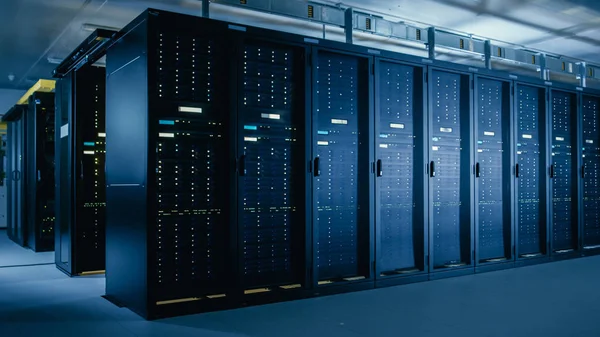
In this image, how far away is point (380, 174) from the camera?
4.55 metres

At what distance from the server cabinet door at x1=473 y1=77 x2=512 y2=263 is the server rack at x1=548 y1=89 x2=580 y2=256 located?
2.86ft

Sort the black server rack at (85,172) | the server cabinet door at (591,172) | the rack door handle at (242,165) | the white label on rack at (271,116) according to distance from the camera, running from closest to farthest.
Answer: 1. the rack door handle at (242,165)
2. the white label on rack at (271,116)
3. the black server rack at (85,172)
4. the server cabinet door at (591,172)

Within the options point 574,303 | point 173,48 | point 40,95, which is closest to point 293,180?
point 173,48

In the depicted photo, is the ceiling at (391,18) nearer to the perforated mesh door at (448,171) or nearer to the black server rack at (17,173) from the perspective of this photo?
the black server rack at (17,173)

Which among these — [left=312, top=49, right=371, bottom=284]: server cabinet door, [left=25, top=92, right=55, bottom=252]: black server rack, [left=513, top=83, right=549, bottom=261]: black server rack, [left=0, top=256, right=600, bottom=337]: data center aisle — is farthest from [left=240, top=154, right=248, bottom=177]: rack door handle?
[left=25, top=92, right=55, bottom=252]: black server rack

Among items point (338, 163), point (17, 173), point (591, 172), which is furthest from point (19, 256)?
point (591, 172)

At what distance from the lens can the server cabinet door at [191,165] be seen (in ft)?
11.6

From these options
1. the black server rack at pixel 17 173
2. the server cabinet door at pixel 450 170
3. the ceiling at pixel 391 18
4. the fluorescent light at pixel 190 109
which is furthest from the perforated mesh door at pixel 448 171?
the black server rack at pixel 17 173

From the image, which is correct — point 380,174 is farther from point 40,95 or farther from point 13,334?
point 40,95

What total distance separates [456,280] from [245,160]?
2.50 meters

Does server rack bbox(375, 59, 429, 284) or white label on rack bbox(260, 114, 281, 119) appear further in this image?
server rack bbox(375, 59, 429, 284)

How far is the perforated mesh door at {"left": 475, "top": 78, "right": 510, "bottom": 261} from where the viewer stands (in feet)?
17.8

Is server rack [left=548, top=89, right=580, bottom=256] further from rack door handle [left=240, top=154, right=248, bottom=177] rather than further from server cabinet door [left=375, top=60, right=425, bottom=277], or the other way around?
rack door handle [left=240, top=154, right=248, bottom=177]

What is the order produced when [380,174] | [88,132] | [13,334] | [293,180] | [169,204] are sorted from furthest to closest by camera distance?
1. [88,132]
2. [380,174]
3. [293,180]
4. [169,204]
5. [13,334]
